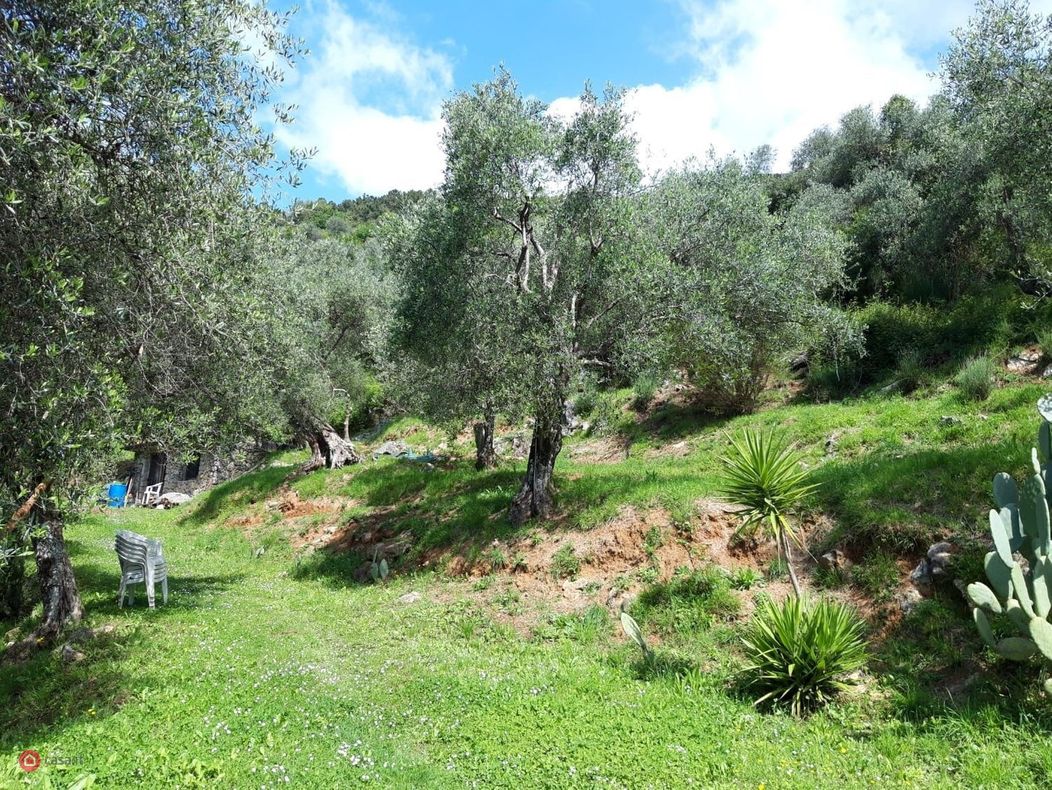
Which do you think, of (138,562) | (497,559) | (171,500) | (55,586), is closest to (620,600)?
(497,559)

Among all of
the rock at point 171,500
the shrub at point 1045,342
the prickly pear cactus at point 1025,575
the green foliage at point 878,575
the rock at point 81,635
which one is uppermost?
the shrub at point 1045,342

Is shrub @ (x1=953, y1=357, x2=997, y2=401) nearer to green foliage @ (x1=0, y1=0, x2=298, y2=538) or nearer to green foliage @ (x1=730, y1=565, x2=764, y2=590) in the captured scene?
green foliage @ (x1=730, y1=565, x2=764, y2=590)

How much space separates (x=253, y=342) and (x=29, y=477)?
16.2 ft

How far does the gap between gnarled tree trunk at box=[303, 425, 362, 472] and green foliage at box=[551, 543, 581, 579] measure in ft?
49.7

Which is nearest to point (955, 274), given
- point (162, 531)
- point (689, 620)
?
point (689, 620)

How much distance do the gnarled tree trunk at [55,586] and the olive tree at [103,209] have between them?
0.86m

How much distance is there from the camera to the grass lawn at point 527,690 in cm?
588

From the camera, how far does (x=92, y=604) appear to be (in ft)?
38.4

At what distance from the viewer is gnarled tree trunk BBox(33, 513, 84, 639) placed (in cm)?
973

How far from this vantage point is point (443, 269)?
14.4 m

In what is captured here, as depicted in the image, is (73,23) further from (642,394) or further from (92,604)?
(642,394)

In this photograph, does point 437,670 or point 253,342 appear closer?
point 437,670

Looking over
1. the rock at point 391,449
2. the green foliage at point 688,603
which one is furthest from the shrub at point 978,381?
the rock at point 391,449

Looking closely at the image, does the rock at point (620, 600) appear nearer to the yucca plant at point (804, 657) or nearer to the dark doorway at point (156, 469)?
the yucca plant at point (804, 657)
